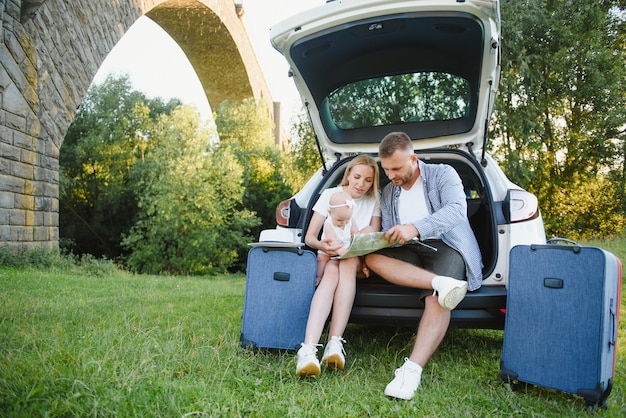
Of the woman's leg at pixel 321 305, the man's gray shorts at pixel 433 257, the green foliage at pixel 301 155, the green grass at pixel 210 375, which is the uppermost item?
the green foliage at pixel 301 155

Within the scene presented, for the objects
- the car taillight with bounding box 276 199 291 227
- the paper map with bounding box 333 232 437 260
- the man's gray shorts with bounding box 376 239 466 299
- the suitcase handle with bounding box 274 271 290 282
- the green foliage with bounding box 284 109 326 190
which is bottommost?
the suitcase handle with bounding box 274 271 290 282

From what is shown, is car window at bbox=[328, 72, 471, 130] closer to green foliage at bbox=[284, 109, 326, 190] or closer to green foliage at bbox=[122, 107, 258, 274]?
green foliage at bbox=[122, 107, 258, 274]

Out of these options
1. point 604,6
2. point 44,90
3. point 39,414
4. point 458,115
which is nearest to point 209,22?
point 44,90

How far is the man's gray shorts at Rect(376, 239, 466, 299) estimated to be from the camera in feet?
8.37

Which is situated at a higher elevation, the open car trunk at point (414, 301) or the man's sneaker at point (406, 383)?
the open car trunk at point (414, 301)

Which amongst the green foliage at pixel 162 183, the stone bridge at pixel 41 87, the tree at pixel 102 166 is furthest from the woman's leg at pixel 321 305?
the tree at pixel 102 166

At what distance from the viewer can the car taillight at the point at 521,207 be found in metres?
2.60

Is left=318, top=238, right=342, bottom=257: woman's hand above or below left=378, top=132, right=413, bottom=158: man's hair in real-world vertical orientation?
below

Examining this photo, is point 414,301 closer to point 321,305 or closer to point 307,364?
point 321,305

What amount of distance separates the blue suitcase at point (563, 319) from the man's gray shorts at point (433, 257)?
0.28m

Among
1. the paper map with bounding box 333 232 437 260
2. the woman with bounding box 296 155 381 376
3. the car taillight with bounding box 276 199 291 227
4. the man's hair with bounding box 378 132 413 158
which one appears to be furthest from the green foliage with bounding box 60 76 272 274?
the paper map with bounding box 333 232 437 260

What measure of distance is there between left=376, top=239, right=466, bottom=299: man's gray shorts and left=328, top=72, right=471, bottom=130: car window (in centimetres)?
98

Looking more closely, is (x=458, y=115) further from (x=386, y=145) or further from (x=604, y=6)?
(x=604, y=6)

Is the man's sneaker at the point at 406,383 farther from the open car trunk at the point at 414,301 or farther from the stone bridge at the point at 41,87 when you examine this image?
the stone bridge at the point at 41,87
